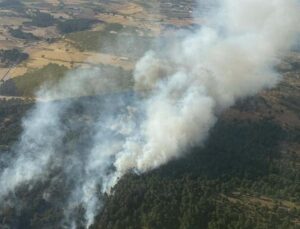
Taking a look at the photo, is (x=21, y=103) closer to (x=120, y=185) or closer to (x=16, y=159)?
(x=16, y=159)

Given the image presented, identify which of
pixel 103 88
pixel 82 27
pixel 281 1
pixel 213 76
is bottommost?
pixel 82 27

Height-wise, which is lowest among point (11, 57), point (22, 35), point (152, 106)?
point (22, 35)

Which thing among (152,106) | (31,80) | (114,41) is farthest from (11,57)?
(152,106)

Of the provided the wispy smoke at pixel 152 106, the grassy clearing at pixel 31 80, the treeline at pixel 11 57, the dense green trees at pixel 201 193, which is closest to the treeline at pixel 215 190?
the dense green trees at pixel 201 193

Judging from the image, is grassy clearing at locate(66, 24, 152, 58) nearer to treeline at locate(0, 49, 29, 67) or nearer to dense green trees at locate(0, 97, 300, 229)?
treeline at locate(0, 49, 29, 67)

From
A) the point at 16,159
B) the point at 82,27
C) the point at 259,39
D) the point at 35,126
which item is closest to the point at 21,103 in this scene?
the point at 35,126

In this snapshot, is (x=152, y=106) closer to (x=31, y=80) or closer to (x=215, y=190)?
(x=215, y=190)

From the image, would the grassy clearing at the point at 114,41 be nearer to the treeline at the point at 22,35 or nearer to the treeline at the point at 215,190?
the treeline at the point at 22,35

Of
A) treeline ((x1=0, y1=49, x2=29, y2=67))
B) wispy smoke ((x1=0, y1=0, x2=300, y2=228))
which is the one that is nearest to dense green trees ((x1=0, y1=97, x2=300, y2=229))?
wispy smoke ((x1=0, y1=0, x2=300, y2=228))
